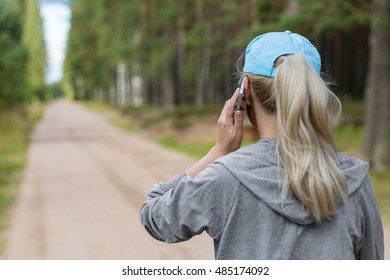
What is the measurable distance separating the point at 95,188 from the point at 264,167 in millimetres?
10820

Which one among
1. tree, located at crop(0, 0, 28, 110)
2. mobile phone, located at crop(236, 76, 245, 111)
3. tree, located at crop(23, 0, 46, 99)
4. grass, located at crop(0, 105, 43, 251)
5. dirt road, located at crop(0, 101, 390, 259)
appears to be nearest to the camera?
mobile phone, located at crop(236, 76, 245, 111)

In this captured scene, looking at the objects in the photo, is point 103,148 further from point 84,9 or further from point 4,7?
point 84,9

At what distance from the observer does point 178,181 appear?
1.77 metres

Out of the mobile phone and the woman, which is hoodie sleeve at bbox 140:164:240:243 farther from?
the mobile phone

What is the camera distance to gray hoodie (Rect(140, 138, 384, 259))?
5.35ft

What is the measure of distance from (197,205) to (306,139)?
11.8 inches

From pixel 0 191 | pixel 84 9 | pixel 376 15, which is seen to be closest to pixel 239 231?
pixel 376 15

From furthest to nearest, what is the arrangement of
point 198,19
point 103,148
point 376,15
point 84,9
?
1. point 84,9
2. point 198,19
3. point 103,148
4. point 376,15

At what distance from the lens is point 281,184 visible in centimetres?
163

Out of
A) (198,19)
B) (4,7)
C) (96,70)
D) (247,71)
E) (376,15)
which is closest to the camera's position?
(247,71)

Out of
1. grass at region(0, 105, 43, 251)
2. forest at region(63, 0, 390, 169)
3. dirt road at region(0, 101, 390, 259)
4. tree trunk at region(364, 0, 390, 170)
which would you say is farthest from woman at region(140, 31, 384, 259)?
tree trunk at region(364, 0, 390, 170)

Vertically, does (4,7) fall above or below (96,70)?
above

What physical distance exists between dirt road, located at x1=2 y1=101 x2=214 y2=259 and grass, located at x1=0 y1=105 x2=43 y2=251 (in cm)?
20

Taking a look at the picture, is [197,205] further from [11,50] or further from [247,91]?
[11,50]
